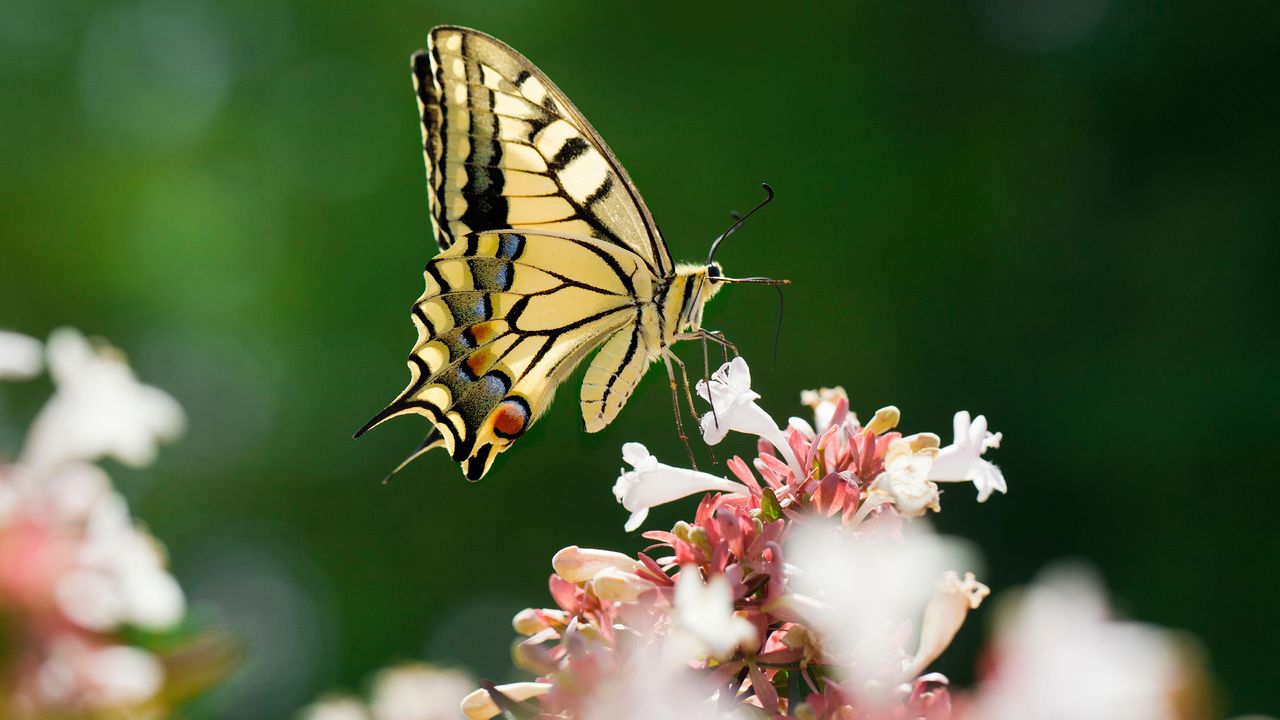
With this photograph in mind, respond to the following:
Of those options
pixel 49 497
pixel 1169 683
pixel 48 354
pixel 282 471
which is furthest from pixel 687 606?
pixel 282 471

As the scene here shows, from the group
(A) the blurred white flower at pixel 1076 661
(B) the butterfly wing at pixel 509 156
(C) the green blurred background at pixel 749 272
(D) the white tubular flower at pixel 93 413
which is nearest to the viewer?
(A) the blurred white flower at pixel 1076 661

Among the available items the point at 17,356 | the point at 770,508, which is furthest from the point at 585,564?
the point at 17,356

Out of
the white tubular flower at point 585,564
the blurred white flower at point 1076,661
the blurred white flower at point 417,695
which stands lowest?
the blurred white flower at point 1076,661

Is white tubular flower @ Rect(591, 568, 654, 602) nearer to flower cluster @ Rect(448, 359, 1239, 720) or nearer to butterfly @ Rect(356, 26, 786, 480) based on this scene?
flower cluster @ Rect(448, 359, 1239, 720)

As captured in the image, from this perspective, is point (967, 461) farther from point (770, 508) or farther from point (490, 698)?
point (490, 698)

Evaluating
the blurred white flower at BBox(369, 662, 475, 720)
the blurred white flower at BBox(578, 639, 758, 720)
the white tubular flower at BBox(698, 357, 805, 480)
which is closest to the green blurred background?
the blurred white flower at BBox(369, 662, 475, 720)

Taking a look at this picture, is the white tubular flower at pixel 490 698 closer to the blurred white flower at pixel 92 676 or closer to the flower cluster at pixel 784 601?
the flower cluster at pixel 784 601

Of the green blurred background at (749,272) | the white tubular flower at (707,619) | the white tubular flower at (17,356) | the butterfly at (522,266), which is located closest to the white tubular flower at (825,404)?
the butterfly at (522,266)

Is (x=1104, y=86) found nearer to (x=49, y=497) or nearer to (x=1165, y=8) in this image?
(x=1165, y=8)
